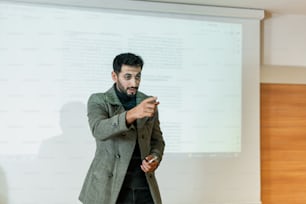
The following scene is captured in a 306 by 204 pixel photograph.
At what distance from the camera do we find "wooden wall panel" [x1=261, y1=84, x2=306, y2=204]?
10.7ft

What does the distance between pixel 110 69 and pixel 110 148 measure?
1446mm

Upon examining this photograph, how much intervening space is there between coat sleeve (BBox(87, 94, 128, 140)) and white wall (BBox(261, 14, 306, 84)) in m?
2.20

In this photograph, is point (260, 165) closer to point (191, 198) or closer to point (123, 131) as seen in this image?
point (191, 198)

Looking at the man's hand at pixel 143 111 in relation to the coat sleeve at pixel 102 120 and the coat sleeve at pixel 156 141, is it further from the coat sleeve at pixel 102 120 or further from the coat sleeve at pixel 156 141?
the coat sleeve at pixel 156 141

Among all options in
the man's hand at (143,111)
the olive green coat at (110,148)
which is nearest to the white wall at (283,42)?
the olive green coat at (110,148)

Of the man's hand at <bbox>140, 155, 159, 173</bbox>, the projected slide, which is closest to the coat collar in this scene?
the man's hand at <bbox>140, 155, 159, 173</bbox>

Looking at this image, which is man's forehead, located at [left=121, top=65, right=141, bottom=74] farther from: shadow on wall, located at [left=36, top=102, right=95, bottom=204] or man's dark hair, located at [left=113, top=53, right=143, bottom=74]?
shadow on wall, located at [left=36, top=102, right=95, bottom=204]

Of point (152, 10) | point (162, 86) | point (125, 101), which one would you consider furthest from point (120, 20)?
point (125, 101)

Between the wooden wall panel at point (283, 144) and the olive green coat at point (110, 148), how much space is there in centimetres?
207

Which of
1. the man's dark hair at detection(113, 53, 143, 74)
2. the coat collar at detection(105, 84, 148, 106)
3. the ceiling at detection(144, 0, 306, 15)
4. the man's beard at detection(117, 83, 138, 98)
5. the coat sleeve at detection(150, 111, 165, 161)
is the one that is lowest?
the coat sleeve at detection(150, 111, 165, 161)

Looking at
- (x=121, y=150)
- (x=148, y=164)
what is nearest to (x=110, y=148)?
(x=121, y=150)

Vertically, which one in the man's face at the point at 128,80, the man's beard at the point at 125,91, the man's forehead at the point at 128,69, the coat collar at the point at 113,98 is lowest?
the coat collar at the point at 113,98

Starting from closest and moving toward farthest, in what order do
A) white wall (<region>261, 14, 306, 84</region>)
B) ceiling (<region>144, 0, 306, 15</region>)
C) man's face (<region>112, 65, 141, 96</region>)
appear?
man's face (<region>112, 65, 141, 96</region>)
ceiling (<region>144, 0, 306, 15</region>)
white wall (<region>261, 14, 306, 84</region>)

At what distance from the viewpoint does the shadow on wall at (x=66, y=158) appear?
2705 millimetres
